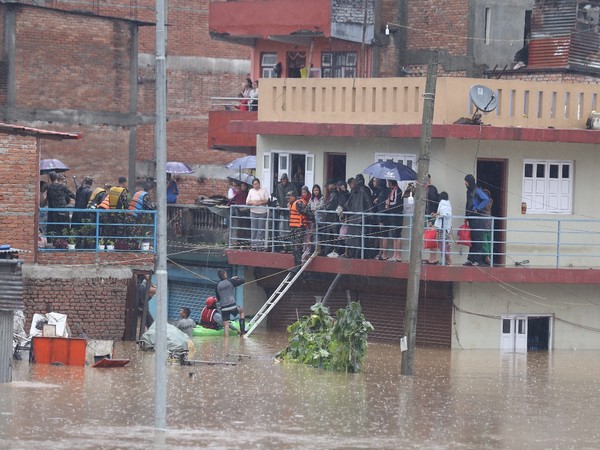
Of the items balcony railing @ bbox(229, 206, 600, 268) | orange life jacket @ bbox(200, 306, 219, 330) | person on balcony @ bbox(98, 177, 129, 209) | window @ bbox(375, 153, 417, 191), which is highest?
window @ bbox(375, 153, 417, 191)

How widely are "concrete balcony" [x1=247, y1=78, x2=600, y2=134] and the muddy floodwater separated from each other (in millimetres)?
4814

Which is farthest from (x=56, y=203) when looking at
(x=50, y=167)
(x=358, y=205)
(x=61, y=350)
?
(x=358, y=205)

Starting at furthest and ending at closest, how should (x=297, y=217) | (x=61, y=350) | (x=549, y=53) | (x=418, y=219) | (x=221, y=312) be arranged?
(x=549, y=53)
(x=221, y=312)
(x=297, y=217)
(x=61, y=350)
(x=418, y=219)

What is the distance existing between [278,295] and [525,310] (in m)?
5.35

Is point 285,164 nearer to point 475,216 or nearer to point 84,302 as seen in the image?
point 475,216

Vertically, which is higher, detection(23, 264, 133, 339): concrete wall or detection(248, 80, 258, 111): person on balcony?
detection(248, 80, 258, 111): person on balcony

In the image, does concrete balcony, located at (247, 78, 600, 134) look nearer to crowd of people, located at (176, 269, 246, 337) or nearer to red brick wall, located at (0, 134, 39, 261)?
crowd of people, located at (176, 269, 246, 337)

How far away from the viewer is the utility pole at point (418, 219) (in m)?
27.3

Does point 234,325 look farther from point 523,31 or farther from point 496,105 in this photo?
point 523,31

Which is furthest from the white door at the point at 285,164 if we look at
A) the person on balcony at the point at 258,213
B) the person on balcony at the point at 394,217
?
the person on balcony at the point at 394,217

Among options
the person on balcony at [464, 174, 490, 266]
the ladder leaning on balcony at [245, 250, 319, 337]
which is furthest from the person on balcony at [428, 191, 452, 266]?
the ladder leaning on balcony at [245, 250, 319, 337]

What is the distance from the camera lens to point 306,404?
24.5 metres

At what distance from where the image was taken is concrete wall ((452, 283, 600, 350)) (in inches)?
1271

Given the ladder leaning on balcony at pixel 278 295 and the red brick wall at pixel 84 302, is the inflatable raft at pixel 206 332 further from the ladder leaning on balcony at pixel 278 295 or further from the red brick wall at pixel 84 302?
the red brick wall at pixel 84 302
